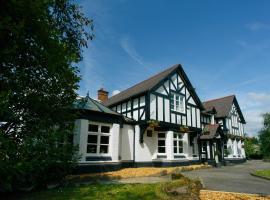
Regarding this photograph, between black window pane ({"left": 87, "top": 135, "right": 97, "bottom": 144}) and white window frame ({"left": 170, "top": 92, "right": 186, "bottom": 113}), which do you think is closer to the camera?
black window pane ({"left": 87, "top": 135, "right": 97, "bottom": 144})

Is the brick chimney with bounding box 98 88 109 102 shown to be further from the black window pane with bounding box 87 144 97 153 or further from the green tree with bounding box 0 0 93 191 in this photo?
the green tree with bounding box 0 0 93 191

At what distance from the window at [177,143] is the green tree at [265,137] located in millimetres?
8494

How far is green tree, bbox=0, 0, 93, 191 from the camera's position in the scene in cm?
725

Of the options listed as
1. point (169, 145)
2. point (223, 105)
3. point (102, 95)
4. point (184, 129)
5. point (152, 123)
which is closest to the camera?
point (152, 123)

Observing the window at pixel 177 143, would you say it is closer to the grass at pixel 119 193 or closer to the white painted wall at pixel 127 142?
the white painted wall at pixel 127 142

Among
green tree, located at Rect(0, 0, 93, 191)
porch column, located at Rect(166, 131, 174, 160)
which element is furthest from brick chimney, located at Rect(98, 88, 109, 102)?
green tree, located at Rect(0, 0, 93, 191)

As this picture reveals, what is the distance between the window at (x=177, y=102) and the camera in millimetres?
22252

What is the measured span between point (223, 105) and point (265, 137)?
33.1 feet

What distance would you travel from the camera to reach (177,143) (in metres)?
21.9

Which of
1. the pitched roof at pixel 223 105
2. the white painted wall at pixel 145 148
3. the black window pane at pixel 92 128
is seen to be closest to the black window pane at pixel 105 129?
the black window pane at pixel 92 128

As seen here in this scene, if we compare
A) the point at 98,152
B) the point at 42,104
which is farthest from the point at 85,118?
the point at 42,104

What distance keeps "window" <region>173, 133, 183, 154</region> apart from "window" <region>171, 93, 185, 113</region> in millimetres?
2449

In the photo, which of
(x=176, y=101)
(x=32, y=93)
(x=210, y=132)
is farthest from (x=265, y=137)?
(x=32, y=93)

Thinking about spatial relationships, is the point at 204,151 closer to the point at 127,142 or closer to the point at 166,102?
the point at 166,102
